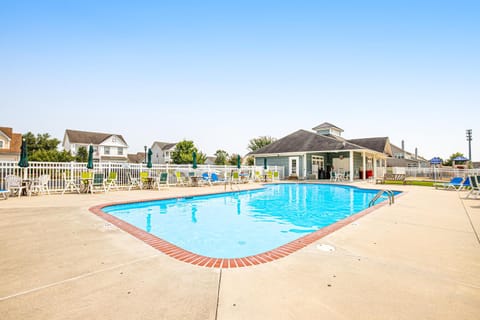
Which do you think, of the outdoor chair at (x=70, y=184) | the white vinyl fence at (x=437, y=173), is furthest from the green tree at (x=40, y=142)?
the white vinyl fence at (x=437, y=173)

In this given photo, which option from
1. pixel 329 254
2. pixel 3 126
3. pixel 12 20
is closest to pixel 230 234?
pixel 329 254

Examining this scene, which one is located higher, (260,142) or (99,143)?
(260,142)

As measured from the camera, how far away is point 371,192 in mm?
13602

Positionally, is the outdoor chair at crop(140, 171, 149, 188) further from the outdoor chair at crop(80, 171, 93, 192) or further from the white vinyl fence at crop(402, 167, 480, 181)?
the white vinyl fence at crop(402, 167, 480, 181)

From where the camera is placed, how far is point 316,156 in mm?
23406

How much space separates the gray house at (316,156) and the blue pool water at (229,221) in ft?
39.4

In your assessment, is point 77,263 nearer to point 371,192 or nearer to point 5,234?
point 5,234

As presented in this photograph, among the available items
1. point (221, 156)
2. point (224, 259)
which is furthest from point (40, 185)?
point (221, 156)

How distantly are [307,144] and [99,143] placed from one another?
3358 centimetres

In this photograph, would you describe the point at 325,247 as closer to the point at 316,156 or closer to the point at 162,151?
the point at 316,156

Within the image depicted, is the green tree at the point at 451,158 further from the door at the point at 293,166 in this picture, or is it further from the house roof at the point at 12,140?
the house roof at the point at 12,140

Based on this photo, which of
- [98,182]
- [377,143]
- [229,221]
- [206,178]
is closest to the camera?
[229,221]

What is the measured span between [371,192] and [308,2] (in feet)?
34.5

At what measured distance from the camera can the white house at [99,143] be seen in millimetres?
37281
